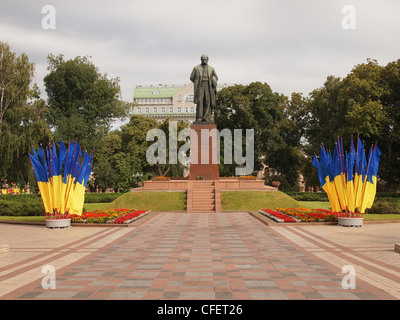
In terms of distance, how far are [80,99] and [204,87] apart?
23.5 meters

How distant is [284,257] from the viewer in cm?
1071

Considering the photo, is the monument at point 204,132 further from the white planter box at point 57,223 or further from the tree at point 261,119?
the tree at point 261,119

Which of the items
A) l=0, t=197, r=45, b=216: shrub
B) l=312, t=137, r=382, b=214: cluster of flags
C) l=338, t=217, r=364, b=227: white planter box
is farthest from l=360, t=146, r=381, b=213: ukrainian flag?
l=0, t=197, r=45, b=216: shrub

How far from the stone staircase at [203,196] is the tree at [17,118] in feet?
54.5

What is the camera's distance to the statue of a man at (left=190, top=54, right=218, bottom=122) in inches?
1224

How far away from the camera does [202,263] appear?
9852 millimetres

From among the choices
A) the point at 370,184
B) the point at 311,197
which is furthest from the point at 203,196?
the point at 311,197

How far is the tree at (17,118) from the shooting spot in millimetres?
34125

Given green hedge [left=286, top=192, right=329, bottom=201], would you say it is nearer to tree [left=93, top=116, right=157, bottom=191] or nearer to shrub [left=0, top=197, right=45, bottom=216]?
tree [left=93, top=116, right=157, bottom=191]

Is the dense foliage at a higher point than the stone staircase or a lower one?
Result: higher
